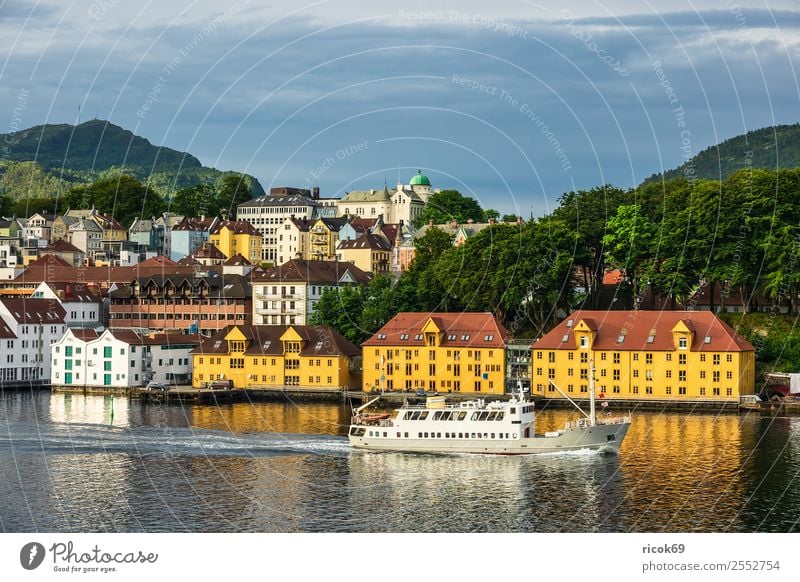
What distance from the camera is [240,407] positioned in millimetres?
75062

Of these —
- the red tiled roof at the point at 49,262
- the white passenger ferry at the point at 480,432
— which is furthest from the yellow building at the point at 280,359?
the red tiled roof at the point at 49,262

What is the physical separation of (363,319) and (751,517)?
4859 centimetres

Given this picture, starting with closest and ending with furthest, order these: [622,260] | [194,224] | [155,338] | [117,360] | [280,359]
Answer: [280,359]
[117,360]
[622,260]
[155,338]
[194,224]

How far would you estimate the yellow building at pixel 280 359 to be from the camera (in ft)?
268

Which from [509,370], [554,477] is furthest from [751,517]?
[509,370]

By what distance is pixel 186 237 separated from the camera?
460 feet

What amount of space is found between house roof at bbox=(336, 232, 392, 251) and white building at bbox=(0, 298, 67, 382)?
3349 cm

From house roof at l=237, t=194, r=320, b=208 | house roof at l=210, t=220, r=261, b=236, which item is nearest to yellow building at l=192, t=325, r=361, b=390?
house roof at l=210, t=220, r=261, b=236

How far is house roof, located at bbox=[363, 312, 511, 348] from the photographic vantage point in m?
78.8

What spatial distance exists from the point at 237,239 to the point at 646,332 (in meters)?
67.5

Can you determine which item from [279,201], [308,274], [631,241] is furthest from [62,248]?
[631,241]

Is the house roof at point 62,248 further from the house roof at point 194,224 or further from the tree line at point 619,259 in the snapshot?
the tree line at point 619,259

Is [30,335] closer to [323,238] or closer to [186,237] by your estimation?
[323,238]

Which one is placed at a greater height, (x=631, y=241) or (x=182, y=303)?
(x=631, y=241)
